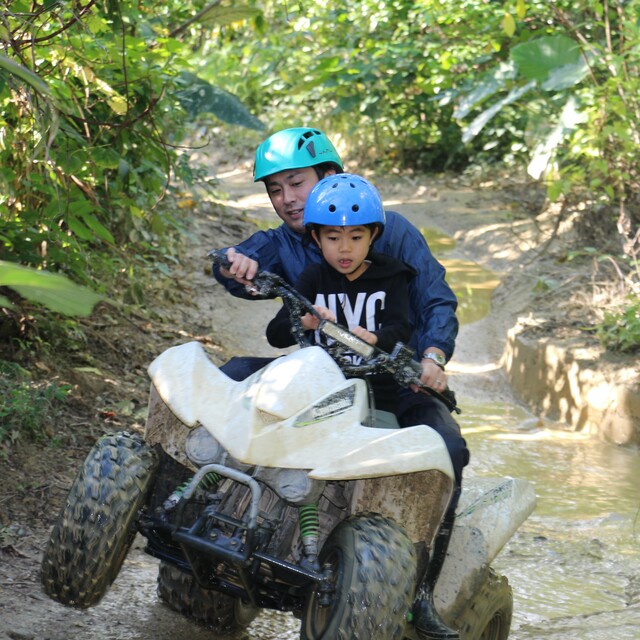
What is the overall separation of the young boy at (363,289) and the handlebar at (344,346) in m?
0.05

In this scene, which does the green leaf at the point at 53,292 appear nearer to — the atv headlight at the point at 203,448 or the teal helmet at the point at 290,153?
the atv headlight at the point at 203,448

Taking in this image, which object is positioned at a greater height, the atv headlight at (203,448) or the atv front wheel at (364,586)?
the atv headlight at (203,448)

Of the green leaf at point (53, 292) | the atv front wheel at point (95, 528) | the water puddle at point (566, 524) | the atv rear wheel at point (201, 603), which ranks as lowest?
the water puddle at point (566, 524)

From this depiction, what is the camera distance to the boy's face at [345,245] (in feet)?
11.1

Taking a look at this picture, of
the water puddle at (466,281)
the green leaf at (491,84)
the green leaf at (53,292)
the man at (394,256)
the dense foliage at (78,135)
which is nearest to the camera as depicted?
the green leaf at (53,292)

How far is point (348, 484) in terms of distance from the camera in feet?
9.99

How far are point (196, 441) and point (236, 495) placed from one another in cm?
21

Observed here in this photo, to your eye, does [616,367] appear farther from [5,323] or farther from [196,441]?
[196,441]

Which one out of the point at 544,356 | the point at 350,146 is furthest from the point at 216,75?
the point at 544,356

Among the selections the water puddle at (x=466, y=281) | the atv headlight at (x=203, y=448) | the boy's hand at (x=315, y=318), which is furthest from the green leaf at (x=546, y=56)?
the atv headlight at (x=203, y=448)

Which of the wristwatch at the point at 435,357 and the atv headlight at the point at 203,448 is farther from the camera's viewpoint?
the wristwatch at the point at 435,357

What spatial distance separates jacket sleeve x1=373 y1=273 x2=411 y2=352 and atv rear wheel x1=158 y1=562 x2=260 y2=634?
1074 millimetres

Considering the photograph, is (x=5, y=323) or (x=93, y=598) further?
(x=5, y=323)

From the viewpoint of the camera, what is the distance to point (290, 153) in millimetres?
3891
